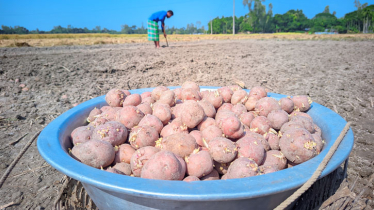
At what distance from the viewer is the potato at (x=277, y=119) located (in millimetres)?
2123

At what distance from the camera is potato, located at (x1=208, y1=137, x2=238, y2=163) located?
1.59m

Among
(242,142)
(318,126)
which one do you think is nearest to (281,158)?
(242,142)

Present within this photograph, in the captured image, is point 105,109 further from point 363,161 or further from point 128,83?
point 128,83

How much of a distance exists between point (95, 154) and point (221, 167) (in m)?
0.95

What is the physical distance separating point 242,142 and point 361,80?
20.7 feet

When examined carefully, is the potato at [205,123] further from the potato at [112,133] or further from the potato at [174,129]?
the potato at [112,133]

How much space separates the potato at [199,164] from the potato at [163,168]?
11 centimetres

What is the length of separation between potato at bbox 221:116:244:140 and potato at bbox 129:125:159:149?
2.01 ft

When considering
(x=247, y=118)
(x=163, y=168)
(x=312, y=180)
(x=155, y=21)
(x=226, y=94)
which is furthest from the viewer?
(x=155, y=21)

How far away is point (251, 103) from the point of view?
2539 millimetres

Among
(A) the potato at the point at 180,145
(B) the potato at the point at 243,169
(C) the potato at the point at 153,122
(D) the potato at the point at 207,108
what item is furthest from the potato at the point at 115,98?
(B) the potato at the point at 243,169

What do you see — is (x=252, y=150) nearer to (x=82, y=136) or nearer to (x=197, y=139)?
(x=197, y=139)

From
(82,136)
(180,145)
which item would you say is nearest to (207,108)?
(180,145)

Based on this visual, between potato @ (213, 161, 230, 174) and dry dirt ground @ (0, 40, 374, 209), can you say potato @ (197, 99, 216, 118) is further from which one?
Answer: dry dirt ground @ (0, 40, 374, 209)
